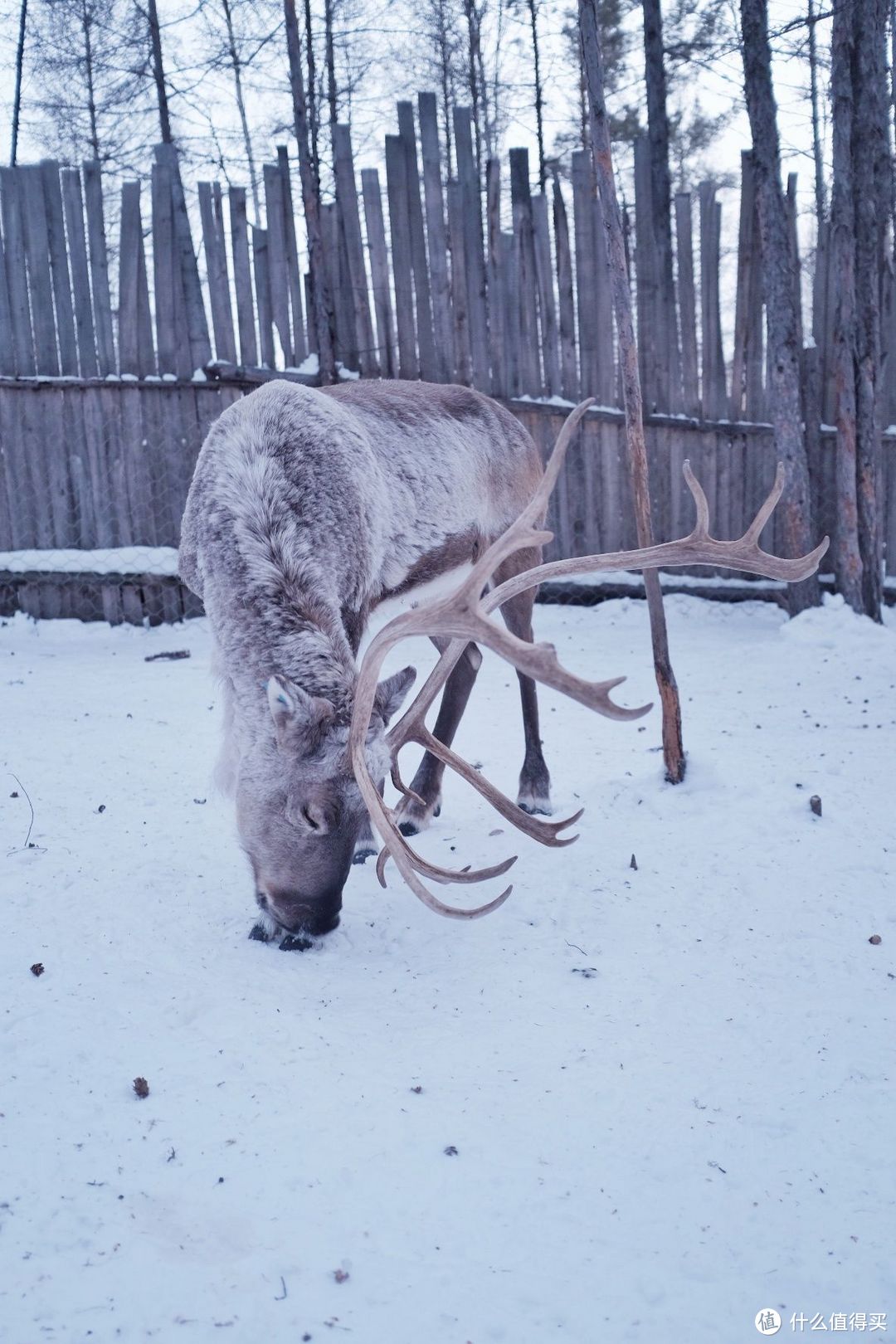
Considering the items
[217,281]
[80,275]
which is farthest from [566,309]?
[80,275]

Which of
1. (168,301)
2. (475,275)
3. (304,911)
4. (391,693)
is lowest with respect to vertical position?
(304,911)

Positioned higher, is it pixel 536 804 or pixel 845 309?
pixel 845 309

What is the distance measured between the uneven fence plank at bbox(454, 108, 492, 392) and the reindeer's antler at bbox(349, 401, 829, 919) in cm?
492

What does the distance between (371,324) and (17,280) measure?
8.40ft

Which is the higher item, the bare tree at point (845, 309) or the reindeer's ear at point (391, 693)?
the bare tree at point (845, 309)

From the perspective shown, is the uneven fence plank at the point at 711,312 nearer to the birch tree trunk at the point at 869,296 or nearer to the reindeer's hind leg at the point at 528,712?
the birch tree trunk at the point at 869,296

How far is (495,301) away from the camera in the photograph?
7727mm

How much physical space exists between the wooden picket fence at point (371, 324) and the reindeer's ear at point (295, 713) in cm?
510

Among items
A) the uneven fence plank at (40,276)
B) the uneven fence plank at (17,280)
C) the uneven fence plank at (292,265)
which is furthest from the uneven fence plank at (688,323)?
the uneven fence plank at (17,280)

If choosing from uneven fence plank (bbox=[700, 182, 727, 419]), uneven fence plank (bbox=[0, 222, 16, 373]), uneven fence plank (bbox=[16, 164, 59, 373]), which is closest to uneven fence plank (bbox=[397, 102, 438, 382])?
uneven fence plank (bbox=[700, 182, 727, 419])

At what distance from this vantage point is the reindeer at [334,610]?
2.77 metres

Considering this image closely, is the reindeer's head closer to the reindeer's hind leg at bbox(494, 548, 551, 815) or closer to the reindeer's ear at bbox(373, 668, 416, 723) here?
the reindeer's ear at bbox(373, 668, 416, 723)

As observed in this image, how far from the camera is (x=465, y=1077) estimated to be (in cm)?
258

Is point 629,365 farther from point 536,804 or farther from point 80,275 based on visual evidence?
point 80,275
